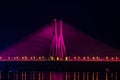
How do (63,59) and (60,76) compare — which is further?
(63,59)

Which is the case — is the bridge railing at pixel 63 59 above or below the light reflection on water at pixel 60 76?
above

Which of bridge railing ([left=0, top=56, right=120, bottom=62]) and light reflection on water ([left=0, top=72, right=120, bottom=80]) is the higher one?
bridge railing ([left=0, top=56, right=120, bottom=62])

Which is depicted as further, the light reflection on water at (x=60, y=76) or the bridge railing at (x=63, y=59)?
the bridge railing at (x=63, y=59)

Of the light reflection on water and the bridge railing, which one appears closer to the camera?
the light reflection on water

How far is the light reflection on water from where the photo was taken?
2210 centimetres

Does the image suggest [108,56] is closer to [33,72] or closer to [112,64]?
[112,64]

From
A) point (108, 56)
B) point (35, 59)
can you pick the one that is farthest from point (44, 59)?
point (108, 56)

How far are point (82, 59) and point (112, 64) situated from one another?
52.1 inches

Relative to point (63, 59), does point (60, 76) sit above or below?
below

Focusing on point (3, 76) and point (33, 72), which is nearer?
point (3, 76)

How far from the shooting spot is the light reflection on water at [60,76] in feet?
72.5

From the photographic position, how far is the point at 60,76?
22.7 metres

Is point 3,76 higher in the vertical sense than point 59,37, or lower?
lower

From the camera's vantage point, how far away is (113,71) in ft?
77.4
